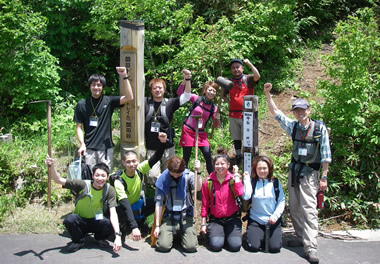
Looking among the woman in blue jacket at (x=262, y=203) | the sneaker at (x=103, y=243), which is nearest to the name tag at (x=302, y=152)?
the woman in blue jacket at (x=262, y=203)

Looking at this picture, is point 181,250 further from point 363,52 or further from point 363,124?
point 363,52

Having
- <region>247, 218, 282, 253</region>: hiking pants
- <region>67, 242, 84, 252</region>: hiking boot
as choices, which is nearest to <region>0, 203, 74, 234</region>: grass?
<region>67, 242, 84, 252</region>: hiking boot

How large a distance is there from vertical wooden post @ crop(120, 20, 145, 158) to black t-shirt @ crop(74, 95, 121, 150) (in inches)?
14.2

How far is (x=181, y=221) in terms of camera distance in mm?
5250

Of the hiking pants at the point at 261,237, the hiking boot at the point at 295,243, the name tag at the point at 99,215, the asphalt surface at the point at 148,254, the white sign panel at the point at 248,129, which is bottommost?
the asphalt surface at the point at 148,254

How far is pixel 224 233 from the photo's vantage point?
17.1ft

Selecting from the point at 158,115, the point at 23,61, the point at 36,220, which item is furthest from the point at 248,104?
the point at 23,61

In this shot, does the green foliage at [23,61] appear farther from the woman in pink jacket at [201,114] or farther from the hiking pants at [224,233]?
the hiking pants at [224,233]

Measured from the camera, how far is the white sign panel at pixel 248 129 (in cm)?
565

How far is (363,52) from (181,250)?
4058mm

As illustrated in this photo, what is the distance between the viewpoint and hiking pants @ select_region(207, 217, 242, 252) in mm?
5055

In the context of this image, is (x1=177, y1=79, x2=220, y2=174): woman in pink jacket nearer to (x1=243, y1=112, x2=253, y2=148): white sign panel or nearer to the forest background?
(x1=243, y1=112, x2=253, y2=148): white sign panel

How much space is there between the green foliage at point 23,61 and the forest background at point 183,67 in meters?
0.02

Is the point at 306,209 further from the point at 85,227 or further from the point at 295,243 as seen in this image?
the point at 85,227
